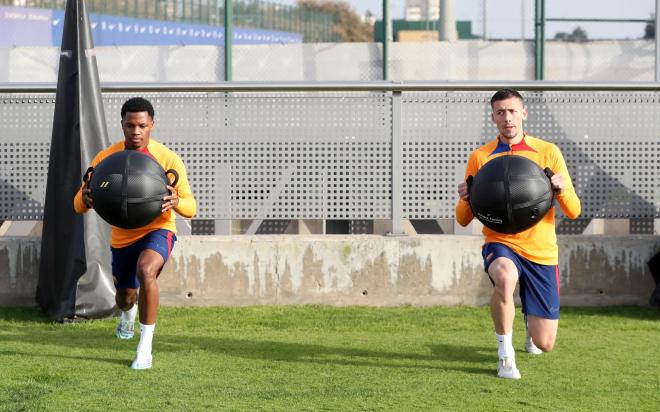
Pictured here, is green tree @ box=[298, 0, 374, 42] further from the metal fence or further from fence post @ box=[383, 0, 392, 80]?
fence post @ box=[383, 0, 392, 80]

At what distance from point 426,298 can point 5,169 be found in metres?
3.84

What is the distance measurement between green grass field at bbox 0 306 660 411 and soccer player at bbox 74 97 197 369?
0.31 metres

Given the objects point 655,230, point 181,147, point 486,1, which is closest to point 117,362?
point 181,147

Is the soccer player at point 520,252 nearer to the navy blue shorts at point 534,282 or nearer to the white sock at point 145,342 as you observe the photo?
the navy blue shorts at point 534,282

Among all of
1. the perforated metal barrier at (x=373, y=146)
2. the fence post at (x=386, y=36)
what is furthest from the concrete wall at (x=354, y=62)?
the perforated metal barrier at (x=373, y=146)

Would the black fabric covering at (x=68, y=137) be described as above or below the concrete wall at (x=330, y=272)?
above

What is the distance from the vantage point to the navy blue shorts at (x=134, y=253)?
725cm

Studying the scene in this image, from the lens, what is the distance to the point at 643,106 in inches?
388

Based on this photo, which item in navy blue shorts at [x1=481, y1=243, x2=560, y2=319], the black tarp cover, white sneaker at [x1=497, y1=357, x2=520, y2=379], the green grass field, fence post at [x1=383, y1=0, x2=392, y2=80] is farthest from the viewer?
fence post at [x1=383, y1=0, x2=392, y2=80]

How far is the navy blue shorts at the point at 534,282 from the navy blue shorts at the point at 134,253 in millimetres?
2055

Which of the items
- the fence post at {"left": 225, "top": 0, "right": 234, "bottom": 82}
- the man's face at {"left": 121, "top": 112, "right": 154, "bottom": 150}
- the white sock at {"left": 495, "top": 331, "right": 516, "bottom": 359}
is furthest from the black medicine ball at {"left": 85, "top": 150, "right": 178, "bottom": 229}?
the fence post at {"left": 225, "top": 0, "right": 234, "bottom": 82}

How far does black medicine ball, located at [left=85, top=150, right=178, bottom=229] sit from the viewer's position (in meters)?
6.80

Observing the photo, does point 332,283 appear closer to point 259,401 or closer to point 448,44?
point 259,401

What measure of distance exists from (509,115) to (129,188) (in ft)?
7.77
